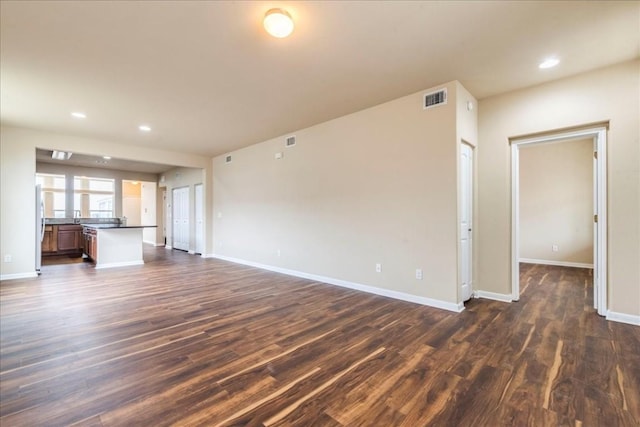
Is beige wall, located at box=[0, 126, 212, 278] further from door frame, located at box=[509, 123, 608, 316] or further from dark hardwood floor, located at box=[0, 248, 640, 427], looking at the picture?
door frame, located at box=[509, 123, 608, 316]

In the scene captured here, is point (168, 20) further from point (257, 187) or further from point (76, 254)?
point (76, 254)

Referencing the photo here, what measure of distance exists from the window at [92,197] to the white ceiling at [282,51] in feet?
18.9

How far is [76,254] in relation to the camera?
321 inches

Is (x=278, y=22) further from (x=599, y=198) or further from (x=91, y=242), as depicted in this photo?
(x=91, y=242)

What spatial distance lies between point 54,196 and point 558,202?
13908 mm

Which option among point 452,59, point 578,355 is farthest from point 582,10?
point 578,355

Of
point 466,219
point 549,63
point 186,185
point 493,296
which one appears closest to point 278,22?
point 549,63

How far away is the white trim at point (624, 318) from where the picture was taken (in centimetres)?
285

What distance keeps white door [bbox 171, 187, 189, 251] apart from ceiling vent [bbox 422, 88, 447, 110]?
753 centimetres

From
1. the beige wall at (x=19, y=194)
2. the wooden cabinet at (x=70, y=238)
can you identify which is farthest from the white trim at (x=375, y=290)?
the wooden cabinet at (x=70, y=238)

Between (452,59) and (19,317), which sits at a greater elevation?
(452,59)

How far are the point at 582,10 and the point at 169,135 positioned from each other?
6.14m

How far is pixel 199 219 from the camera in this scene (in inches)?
319

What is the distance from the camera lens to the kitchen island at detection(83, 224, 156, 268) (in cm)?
598
